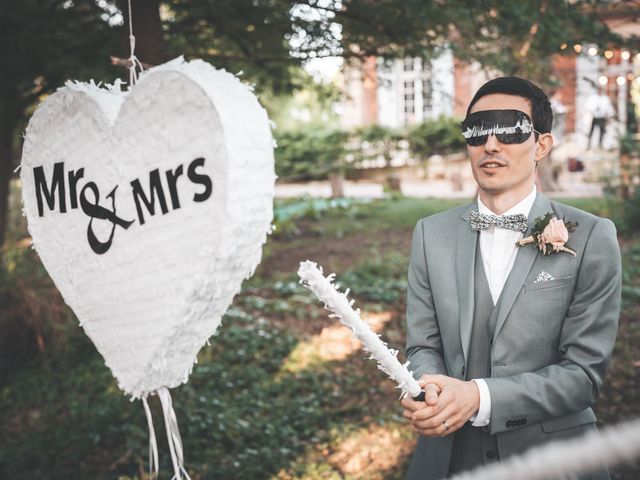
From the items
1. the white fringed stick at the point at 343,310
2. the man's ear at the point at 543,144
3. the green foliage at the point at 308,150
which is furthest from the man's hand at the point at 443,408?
the green foliage at the point at 308,150

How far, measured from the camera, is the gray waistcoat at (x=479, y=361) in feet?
5.57

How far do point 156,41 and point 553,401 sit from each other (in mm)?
1905

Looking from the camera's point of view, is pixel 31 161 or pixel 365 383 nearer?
pixel 31 161

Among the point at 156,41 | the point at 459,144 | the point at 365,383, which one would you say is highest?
the point at 156,41

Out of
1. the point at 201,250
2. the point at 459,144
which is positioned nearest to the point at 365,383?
the point at 201,250

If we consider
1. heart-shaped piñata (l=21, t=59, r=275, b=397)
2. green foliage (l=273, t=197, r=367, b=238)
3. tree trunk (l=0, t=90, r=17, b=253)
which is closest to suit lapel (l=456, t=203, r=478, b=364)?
heart-shaped piñata (l=21, t=59, r=275, b=397)

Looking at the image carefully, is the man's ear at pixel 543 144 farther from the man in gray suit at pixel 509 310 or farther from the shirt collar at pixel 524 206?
the shirt collar at pixel 524 206

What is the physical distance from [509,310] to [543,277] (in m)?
0.12

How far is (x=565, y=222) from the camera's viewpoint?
5.46 ft

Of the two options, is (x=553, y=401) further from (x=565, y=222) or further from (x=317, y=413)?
(x=317, y=413)

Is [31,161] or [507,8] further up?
[507,8]

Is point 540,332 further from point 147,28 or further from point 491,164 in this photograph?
point 147,28

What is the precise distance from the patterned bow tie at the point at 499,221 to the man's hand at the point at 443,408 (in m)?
0.41

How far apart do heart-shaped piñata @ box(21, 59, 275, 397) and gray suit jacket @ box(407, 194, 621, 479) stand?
2.09ft
